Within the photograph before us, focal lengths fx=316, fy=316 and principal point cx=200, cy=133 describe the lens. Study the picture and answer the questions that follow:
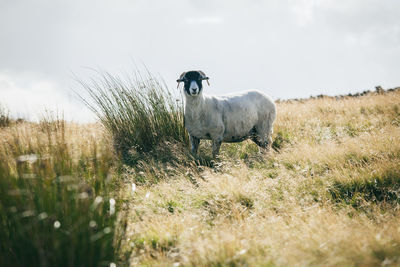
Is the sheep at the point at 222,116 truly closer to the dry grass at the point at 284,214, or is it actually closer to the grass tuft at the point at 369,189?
the dry grass at the point at 284,214

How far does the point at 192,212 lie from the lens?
11.9 feet

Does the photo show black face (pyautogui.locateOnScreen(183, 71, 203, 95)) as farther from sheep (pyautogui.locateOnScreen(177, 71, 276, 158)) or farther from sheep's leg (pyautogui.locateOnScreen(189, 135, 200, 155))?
sheep's leg (pyautogui.locateOnScreen(189, 135, 200, 155))

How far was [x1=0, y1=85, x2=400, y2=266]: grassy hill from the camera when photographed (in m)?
2.13

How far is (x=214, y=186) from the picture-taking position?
4160 millimetres

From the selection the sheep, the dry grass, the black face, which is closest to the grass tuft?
the dry grass

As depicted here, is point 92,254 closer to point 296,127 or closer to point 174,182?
point 174,182

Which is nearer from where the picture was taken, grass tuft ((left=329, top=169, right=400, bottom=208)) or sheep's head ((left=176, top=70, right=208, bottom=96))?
grass tuft ((left=329, top=169, right=400, bottom=208))

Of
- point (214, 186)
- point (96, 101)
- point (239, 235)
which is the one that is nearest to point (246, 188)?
point (214, 186)

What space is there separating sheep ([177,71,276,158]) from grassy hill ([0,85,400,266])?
1327 mm

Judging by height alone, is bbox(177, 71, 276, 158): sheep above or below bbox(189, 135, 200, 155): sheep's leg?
above

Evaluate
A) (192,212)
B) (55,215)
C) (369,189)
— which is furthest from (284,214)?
(55,215)

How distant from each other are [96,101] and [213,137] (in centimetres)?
292

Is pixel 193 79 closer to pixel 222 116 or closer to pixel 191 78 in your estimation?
pixel 191 78

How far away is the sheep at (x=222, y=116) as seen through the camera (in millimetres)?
5820
